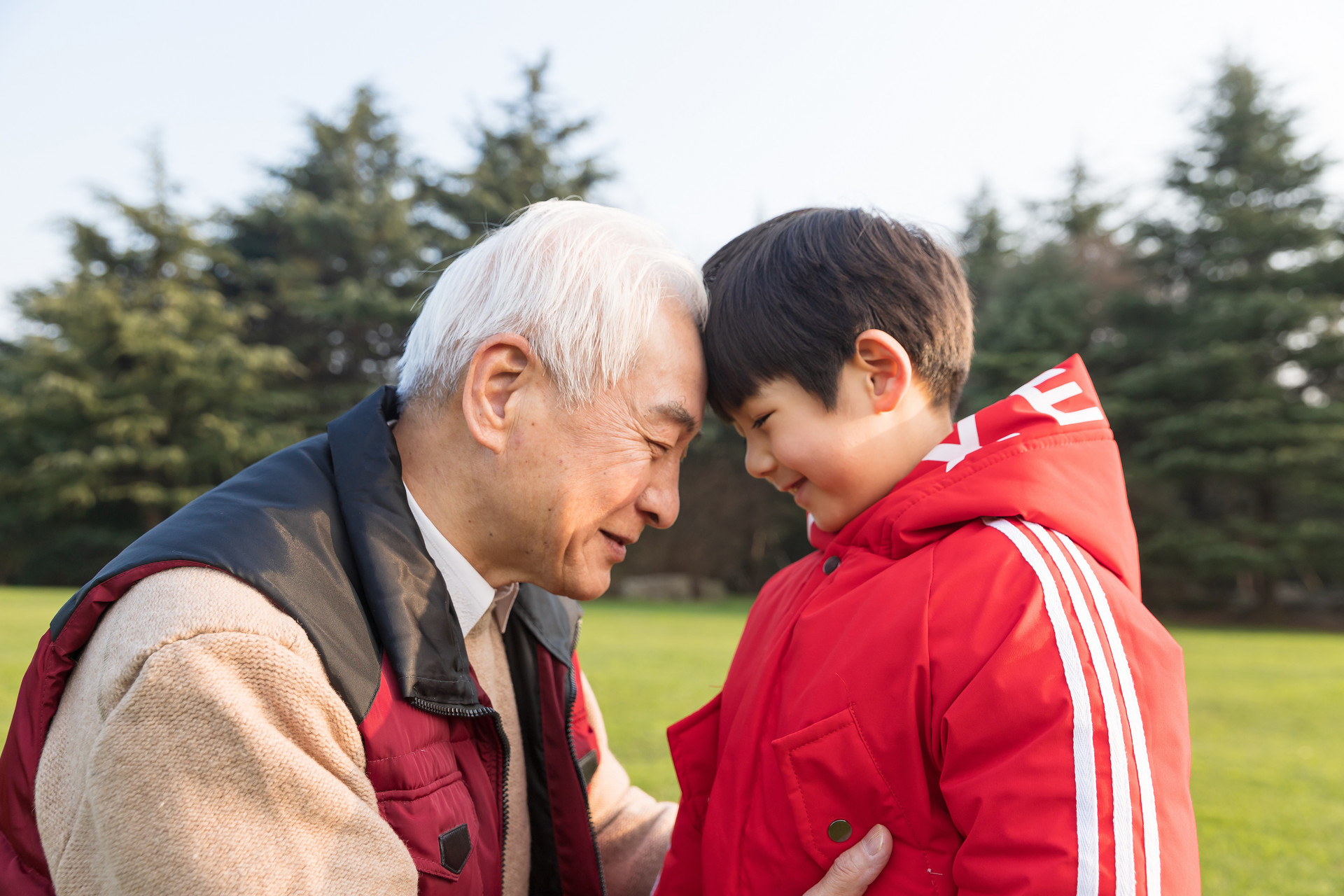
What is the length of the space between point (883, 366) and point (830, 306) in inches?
6.6

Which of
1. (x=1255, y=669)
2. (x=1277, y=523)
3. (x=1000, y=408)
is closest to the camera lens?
(x=1000, y=408)

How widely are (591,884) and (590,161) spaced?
2475 centimetres

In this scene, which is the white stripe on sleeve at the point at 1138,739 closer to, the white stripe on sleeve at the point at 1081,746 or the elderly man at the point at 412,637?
the white stripe on sleeve at the point at 1081,746

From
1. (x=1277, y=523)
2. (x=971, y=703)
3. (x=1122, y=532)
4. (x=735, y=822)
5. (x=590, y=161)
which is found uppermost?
(x=590, y=161)

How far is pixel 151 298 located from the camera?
72.0 feet

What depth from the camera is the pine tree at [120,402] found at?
20703 mm

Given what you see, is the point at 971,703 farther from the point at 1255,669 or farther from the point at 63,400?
the point at 63,400

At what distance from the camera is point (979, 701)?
1214 millimetres

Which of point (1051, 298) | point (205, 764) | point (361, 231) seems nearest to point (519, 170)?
point (361, 231)

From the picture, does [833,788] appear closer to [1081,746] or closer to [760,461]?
[1081,746]

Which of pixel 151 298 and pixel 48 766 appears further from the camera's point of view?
pixel 151 298

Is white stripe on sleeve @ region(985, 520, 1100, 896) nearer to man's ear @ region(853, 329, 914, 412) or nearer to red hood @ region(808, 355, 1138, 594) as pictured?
red hood @ region(808, 355, 1138, 594)

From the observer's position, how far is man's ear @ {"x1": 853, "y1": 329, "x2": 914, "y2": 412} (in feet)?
5.58

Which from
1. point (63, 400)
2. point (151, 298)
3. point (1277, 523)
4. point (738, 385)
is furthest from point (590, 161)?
point (738, 385)
